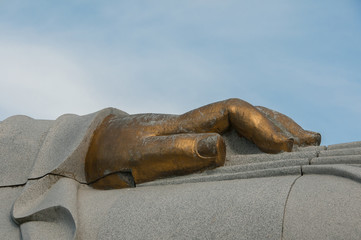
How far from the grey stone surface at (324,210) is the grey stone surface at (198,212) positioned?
0.08 m

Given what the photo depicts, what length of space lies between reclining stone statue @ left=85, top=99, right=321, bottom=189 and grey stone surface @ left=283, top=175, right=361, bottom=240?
3.29ft

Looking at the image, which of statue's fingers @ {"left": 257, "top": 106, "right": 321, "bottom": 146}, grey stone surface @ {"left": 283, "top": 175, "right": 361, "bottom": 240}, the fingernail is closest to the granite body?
grey stone surface @ {"left": 283, "top": 175, "right": 361, "bottom": 240}

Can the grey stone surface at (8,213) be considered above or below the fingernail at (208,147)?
below

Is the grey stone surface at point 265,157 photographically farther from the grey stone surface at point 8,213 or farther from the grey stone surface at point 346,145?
the grey stone surface at point 8,213

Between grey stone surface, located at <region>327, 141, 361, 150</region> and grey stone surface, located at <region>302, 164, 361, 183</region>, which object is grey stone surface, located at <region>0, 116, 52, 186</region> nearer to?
grey stone surface, located at <region>302, 164, 361, 183</region>

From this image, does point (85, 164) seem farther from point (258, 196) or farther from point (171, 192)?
point (258, 196)

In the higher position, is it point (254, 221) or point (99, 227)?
point (254, 221)

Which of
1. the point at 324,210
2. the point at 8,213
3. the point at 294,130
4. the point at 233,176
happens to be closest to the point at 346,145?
the point at 294,130

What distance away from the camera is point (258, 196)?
393cm

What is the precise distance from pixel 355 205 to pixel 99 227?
6.38 feet

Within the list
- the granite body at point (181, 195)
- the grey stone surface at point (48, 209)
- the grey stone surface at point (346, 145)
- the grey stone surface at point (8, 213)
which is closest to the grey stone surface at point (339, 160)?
the granite body at point (181, 195)

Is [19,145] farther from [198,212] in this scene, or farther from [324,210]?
[324,210]

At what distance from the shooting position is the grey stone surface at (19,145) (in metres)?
5.27

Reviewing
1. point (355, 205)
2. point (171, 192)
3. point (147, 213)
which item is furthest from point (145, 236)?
point (355, 205)
